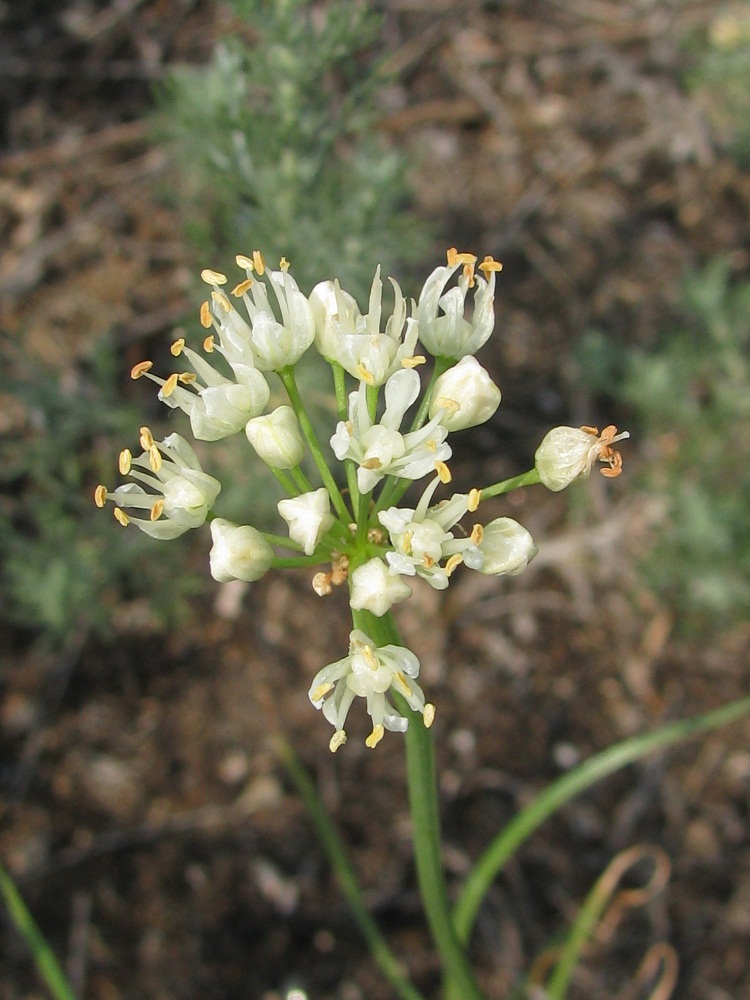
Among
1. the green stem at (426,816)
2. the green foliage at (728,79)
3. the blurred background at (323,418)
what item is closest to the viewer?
the green stem at (426,816)

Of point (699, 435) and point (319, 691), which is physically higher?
point (699, 435)

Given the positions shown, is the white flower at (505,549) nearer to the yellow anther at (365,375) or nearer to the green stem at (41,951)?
the yellow anther at (365,375)

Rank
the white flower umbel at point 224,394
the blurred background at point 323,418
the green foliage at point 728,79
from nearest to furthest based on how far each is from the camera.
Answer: the white flower umbel at point 224,394
the blurred background at point 323,418
the green foliage at point 728,79

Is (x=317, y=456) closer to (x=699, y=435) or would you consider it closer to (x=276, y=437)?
(x=276, y=437)

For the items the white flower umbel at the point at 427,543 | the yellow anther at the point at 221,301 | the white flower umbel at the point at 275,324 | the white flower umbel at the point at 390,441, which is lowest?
the white flower umbel at the point at 427,543

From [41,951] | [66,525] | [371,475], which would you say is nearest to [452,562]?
[371,475]

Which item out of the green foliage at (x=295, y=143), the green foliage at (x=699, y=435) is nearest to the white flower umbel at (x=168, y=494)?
the green foliage at (x=295, y=143)
